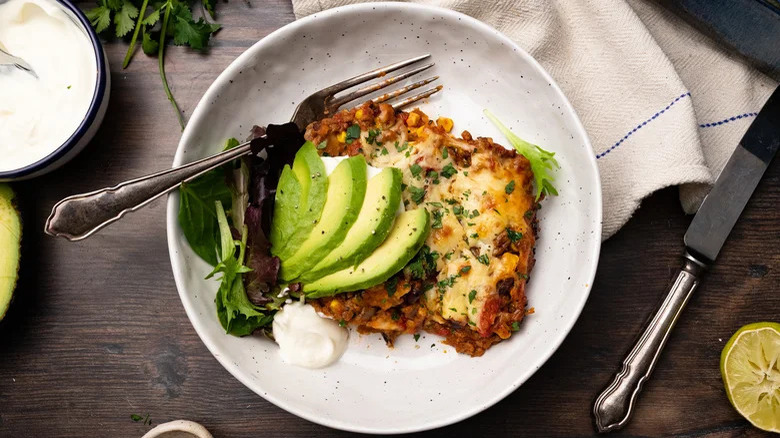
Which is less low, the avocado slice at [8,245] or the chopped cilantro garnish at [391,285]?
the chopped cilantro garnish at [391,285]

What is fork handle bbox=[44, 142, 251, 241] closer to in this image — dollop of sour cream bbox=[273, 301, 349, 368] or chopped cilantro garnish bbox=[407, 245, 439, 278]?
dollop of sour cream bbox=[273, 301, 349, 368]

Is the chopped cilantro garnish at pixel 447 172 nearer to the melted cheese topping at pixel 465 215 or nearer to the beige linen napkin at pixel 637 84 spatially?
the melted cheese topping at pixel 465 215

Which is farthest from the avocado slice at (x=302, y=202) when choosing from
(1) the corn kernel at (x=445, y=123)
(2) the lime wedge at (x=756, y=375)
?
(2) the lime wedge at (x=756, y=375)

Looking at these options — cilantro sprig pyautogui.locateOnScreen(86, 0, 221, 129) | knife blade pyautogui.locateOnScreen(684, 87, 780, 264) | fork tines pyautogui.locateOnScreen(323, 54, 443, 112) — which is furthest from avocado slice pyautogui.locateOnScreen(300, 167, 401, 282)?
knife blade pyautogui.locateOnScreen(684, 87, 780, 264)

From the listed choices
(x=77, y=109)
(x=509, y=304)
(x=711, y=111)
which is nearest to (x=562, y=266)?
(x=509, y=304)

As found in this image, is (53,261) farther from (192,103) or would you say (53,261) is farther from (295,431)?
(295,431)

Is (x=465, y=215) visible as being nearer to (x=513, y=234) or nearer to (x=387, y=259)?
(x=513, y=234)
